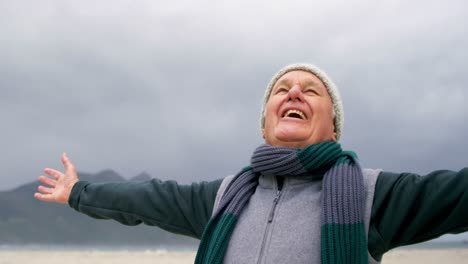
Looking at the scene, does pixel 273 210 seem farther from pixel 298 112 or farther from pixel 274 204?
pixel 298 112

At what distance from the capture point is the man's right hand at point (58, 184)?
2.70 metres

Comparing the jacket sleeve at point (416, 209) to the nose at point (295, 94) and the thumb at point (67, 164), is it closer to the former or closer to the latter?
the nose at point (295, 94)

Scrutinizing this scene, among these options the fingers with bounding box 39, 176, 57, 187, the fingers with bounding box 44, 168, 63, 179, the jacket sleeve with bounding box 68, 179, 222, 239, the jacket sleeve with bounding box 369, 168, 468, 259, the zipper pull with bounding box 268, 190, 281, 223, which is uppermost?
the fingers with bounding box 44, 168, 63, 179

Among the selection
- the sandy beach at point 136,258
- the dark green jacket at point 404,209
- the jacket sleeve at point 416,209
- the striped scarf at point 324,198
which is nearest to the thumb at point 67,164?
the dark green jacket at point 404,209

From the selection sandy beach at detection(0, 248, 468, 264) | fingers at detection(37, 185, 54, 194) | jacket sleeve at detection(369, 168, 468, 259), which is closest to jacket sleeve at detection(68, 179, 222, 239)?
fingers at detection(37, 185, 54, 194)

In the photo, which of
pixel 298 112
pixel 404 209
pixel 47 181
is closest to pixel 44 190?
pixel 47 181

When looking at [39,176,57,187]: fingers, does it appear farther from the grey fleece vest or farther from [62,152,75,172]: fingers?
the grey fleece vest

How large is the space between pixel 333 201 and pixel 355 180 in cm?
14

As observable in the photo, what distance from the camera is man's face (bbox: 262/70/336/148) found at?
2.25 metres

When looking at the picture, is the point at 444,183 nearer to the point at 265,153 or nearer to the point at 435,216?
the point at 435,216

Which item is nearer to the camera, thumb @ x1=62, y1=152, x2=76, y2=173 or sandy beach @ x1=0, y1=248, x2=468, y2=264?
thumb @ x1=62, y1=152, x2=76, y2=173

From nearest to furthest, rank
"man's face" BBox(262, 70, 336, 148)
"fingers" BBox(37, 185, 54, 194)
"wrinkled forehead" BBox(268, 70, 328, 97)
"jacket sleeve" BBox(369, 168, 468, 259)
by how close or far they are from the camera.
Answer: "jacket sleeve" BBox(369, 168, 468, 259), "man's face" BBox(262, 70, 336, 148), "wrinkled forehead" BBox(268, 70, 328, 97), "fingers" BBox(37, 185, 54, 194)

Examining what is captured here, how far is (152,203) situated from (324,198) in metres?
1.02

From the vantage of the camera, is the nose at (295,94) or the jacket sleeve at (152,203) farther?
the jacket sleeve at (152,203)
